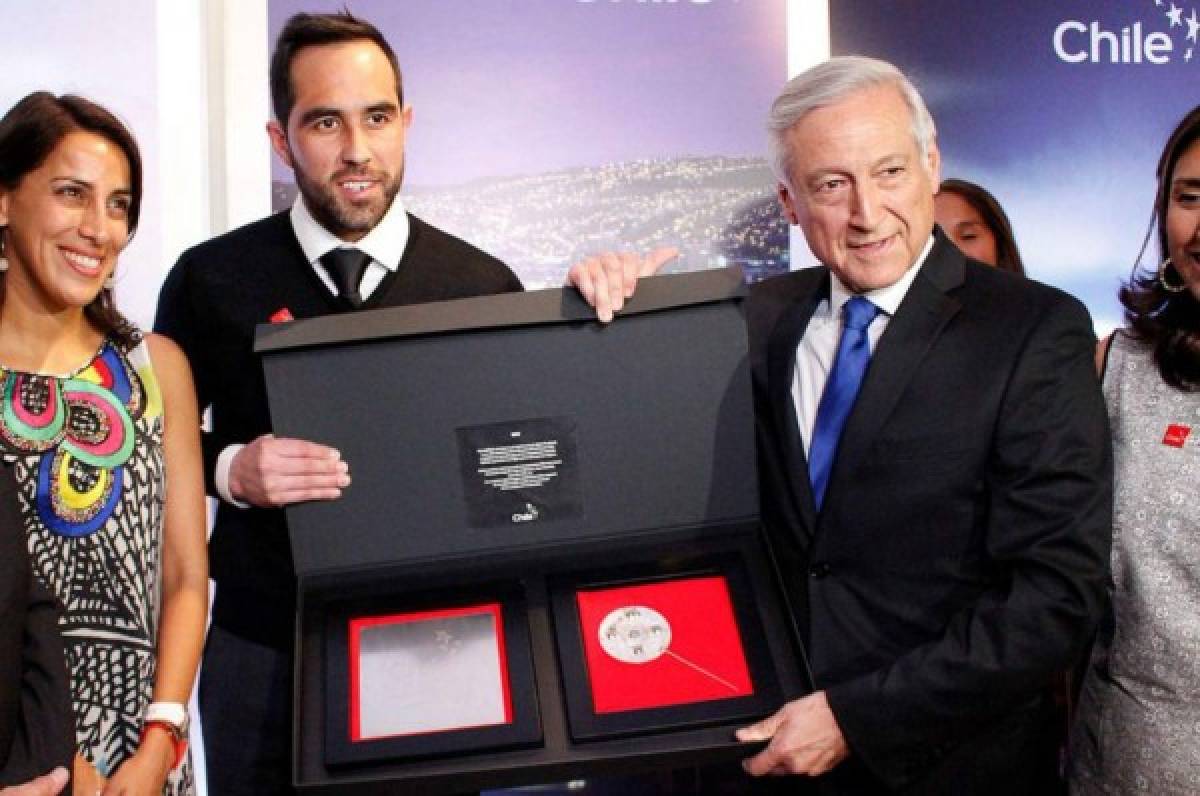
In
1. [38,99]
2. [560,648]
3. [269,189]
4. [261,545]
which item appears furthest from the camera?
[269,189]

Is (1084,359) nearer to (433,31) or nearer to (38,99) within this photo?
(38,99)

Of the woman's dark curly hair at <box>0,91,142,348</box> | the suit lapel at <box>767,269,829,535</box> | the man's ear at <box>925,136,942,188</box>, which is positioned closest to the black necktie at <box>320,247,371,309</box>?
the woman's dark curly hair at <box>0,91,142,348</box>

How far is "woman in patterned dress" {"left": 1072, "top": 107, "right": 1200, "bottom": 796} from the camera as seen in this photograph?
1705mm

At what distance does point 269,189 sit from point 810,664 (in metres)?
2.02

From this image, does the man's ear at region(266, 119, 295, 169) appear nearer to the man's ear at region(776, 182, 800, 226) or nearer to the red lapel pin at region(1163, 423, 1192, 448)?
the man's ear at region(776, 182, 800, 226)

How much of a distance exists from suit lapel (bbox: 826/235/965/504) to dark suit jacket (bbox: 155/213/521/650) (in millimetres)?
771

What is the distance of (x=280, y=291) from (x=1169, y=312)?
137 centimetres

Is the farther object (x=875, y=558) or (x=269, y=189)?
(x=269, y=189)

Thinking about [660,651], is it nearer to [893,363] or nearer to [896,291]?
[893,363]

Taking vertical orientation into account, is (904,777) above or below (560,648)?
below

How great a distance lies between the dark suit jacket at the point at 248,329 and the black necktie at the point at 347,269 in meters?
0.02

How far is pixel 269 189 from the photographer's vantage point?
10.3 ft

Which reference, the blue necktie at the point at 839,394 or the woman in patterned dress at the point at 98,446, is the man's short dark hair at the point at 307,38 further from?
the blue necktie at the point at 839,394

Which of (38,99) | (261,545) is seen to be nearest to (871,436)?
(261,545)
